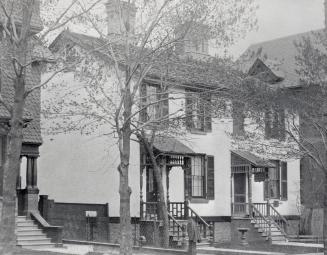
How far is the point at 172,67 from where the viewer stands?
72.7ft

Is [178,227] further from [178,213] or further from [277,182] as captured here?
[277,182]

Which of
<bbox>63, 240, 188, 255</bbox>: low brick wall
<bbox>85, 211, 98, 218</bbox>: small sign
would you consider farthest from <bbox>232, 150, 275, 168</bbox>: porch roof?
<bbox>63, 240, 188, 255</bbox>: low brick wall

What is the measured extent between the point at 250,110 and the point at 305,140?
233 cm

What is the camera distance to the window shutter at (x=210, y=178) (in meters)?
30.3

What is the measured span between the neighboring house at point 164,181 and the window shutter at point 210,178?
0.14ft

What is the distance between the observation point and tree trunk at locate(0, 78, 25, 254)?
50.1 feet

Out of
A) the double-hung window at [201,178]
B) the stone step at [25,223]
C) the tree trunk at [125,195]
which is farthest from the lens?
the double-hung window at [201,178]

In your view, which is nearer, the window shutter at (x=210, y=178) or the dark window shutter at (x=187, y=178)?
the dark window shutter at (x=187, y=178)

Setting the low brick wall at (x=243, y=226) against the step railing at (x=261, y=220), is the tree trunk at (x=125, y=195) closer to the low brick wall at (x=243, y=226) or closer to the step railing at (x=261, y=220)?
the low brick wall at (x=243, y=226)

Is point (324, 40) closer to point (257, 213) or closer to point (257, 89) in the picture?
point (257, 89)

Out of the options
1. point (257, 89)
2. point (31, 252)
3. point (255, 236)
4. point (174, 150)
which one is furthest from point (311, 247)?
point (31, 252)

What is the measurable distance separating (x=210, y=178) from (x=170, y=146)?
3.63 meters

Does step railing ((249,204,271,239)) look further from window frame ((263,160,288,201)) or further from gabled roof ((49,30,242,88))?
gabled roof ((49,30,242,88))

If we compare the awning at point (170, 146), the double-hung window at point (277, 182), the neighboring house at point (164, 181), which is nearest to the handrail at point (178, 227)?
the neighboring house at point (164, 181)
